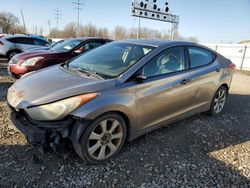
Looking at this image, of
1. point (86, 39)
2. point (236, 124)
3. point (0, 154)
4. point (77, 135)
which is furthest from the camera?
point (86, 39)

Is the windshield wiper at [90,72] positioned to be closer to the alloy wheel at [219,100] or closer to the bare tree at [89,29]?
the alloy wheel at [219,100]

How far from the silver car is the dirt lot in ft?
0.87

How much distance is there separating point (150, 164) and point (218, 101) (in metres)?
2.64

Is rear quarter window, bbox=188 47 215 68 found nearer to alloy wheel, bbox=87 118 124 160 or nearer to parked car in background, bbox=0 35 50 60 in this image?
alloy wheel, bbox=87 118 124 160

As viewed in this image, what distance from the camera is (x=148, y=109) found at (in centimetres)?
→ 336

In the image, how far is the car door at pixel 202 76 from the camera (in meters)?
4.18

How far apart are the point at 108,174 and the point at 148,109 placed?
3.39 feet

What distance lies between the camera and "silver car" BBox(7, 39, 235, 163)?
274 centimetres

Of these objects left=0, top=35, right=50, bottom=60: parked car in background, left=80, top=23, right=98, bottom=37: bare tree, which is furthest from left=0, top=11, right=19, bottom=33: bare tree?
left=0, top=35, right=50, bottom=60: parked car in background

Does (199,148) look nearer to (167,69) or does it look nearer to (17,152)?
(167,69)

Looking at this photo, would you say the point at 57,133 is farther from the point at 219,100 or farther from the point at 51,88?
the point at 219,100

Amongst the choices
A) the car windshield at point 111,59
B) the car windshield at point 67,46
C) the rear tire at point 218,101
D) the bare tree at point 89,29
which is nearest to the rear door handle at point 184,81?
the car windshield at point 111,59

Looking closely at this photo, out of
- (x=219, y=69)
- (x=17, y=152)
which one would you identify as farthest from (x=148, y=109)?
(x=219, y=69)

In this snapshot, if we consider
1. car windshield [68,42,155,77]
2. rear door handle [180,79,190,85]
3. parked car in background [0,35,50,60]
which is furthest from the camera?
parked car in background [0,35,50,60]
